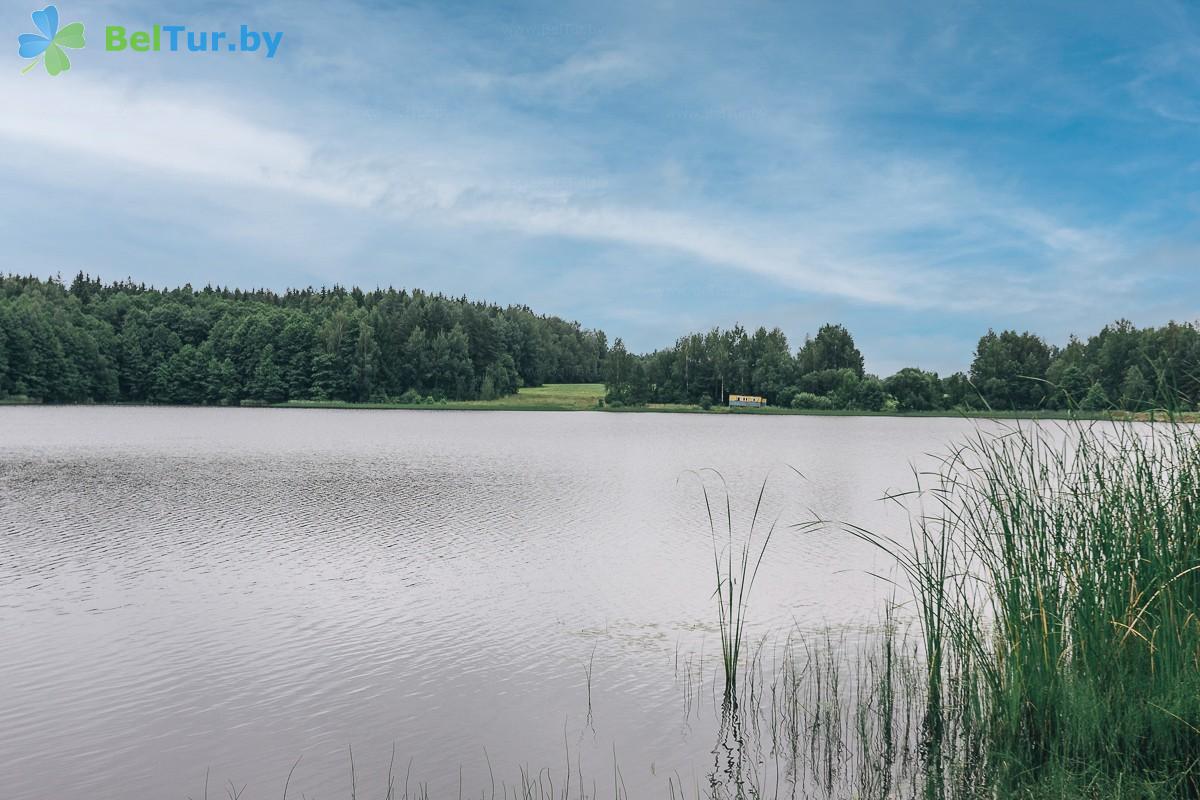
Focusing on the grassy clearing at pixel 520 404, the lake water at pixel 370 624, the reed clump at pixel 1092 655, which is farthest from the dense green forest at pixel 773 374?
the reed clump at pixel 1092 655

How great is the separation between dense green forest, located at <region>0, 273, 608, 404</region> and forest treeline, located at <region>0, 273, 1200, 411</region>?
0.61ft

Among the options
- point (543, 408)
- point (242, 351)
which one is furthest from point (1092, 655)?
point (242, 351)

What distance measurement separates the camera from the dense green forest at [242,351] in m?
106

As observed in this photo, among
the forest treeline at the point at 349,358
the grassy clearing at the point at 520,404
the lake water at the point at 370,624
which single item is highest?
the forest treeline at the point at 349,358

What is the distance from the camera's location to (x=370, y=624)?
453 inches

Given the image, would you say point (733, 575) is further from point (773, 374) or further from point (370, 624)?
point (773, 374)

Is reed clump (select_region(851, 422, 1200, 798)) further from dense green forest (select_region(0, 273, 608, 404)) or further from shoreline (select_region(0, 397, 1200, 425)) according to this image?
dense green forest (select_region(0, 273, 608, 404))

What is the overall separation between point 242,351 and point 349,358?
47.4ft

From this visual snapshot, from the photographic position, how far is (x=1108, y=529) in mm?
6250

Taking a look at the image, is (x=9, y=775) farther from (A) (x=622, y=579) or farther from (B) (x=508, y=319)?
(B) (x=508, y=319)

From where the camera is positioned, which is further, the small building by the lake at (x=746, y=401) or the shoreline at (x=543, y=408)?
the small building by the lake at (x=746, y=401)

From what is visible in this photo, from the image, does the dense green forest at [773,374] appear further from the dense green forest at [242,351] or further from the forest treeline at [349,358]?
the dense green forest at [242,351]

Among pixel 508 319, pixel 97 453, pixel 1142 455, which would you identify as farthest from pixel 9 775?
pixel 508 319

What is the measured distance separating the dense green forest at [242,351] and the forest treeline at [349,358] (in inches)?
7.3
